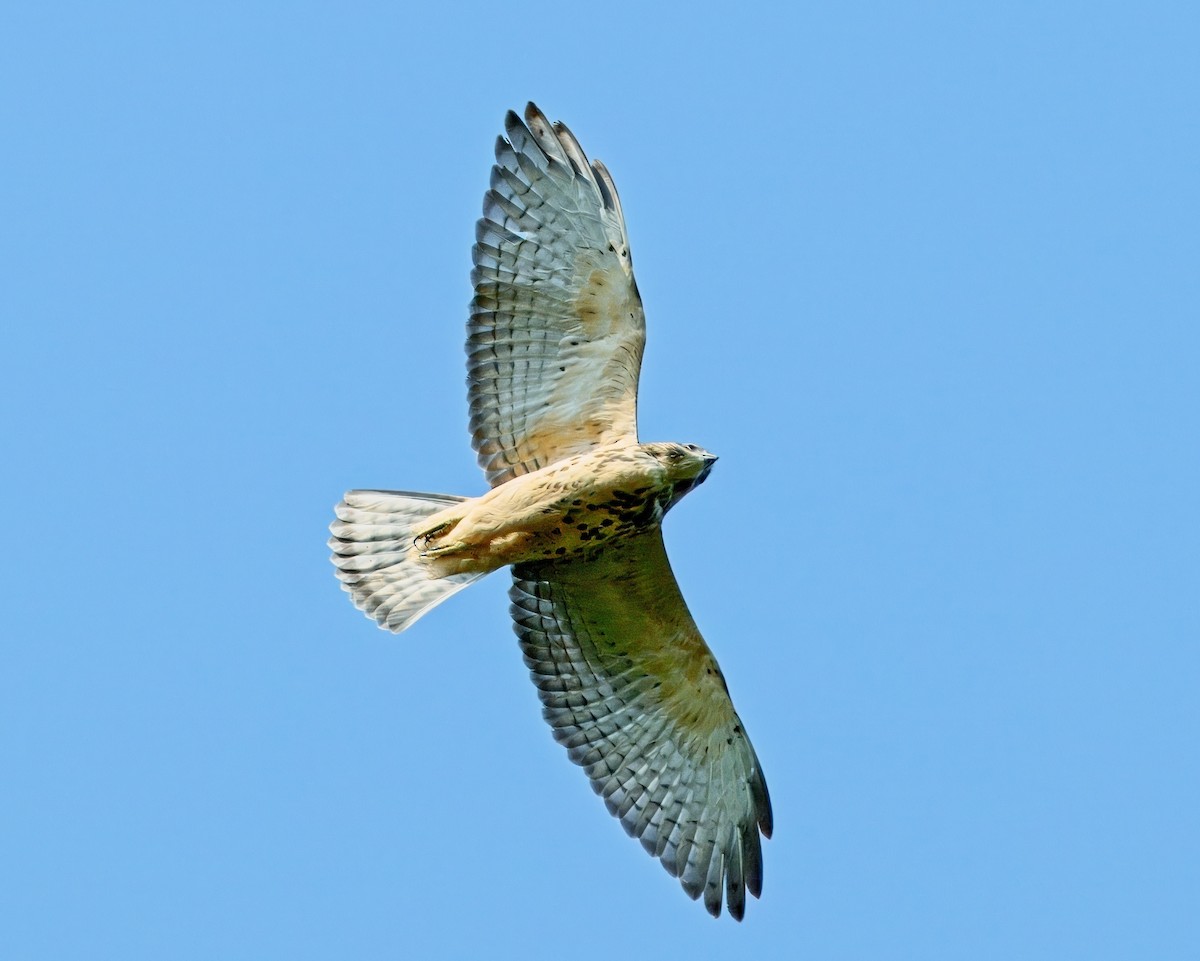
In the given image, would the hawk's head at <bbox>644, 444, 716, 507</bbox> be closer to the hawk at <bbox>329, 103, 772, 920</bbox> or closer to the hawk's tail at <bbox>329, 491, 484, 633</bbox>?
the hawk at <bbox>329, 103, 772, 920</bbox>

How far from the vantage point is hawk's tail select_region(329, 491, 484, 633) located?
11367 mm

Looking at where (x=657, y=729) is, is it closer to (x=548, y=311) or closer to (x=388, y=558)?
(x=388, y=558)

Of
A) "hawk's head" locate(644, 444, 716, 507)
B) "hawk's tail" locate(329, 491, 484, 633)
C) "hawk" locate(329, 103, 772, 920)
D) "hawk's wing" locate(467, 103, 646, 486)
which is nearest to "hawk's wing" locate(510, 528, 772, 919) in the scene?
"hawk" locate(329, 103, 772, 920)

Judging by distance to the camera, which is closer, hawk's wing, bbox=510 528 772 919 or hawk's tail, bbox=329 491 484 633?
hawk's tail, bbox=329 491 484 633

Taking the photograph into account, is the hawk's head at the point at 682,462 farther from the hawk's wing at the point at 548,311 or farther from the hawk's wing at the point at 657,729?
the hawk's wing at the point at 657,729

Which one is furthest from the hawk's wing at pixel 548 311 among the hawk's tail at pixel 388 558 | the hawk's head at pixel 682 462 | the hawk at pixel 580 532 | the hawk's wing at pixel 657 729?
the hawk's wing at pixel 657 729

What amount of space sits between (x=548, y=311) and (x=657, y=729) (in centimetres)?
266

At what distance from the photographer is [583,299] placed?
11.0m

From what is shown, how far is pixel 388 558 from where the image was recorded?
11500 mm

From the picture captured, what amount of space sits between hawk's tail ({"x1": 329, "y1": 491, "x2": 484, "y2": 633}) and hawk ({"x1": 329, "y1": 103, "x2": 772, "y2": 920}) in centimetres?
1

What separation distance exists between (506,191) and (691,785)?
3.73 m

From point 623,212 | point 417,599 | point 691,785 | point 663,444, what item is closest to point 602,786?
point 691,785

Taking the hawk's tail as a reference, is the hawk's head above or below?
below

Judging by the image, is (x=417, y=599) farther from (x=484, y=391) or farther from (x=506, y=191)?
(x=506, y=191)
